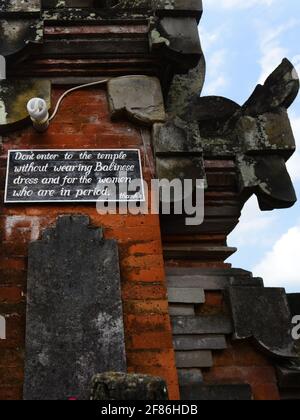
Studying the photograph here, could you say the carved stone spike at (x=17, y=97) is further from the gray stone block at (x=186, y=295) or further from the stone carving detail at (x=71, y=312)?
the gray stone block at (x=186, y=295)

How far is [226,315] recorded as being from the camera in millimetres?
4309

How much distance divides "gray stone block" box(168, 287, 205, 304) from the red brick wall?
38cm

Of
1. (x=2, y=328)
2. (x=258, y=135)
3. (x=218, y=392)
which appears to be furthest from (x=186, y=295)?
(x=258, y=135)

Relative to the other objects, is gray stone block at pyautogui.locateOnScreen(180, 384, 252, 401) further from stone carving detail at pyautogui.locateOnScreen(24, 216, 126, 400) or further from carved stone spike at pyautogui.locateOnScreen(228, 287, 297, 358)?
stone carving detail at pyautogui.locateOnScreen(24, 216, 126, 400)

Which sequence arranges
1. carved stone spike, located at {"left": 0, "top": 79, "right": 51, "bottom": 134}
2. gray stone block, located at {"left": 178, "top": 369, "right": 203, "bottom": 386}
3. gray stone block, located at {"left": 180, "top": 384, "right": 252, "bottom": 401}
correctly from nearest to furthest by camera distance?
gray stone block, located at {"left": 180, "top": 384, "right": 252, "bottom": 401} → gray stone block, located at {"left": 178, "top": 369, "right": 203, "bottom": 386} → carved stone spike, located at {"left": 0, "top": 79, "right": 51, "bottom": 134}

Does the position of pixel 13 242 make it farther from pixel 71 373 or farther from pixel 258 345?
pixel 258 345

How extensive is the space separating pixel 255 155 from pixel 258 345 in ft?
5.27

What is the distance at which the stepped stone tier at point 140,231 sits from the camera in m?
3.65

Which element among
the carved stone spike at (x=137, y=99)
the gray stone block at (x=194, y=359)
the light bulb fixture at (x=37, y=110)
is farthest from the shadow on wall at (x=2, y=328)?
the carved stone spike at (x=137, y=99)

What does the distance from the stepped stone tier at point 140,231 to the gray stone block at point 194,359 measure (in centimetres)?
1

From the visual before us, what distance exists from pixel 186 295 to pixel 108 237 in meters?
0.77

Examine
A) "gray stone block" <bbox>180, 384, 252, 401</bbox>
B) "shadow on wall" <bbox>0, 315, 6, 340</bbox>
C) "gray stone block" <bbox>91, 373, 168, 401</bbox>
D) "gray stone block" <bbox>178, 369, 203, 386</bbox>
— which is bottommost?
"gray stone block" <bbox>91, 373, 168, 401</bbox>

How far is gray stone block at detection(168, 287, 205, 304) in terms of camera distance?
4.30 metres

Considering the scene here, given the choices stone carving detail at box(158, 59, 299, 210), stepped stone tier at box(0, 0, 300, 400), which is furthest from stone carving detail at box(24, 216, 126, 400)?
stone carving detail at box(158, 59, 299, 210)
